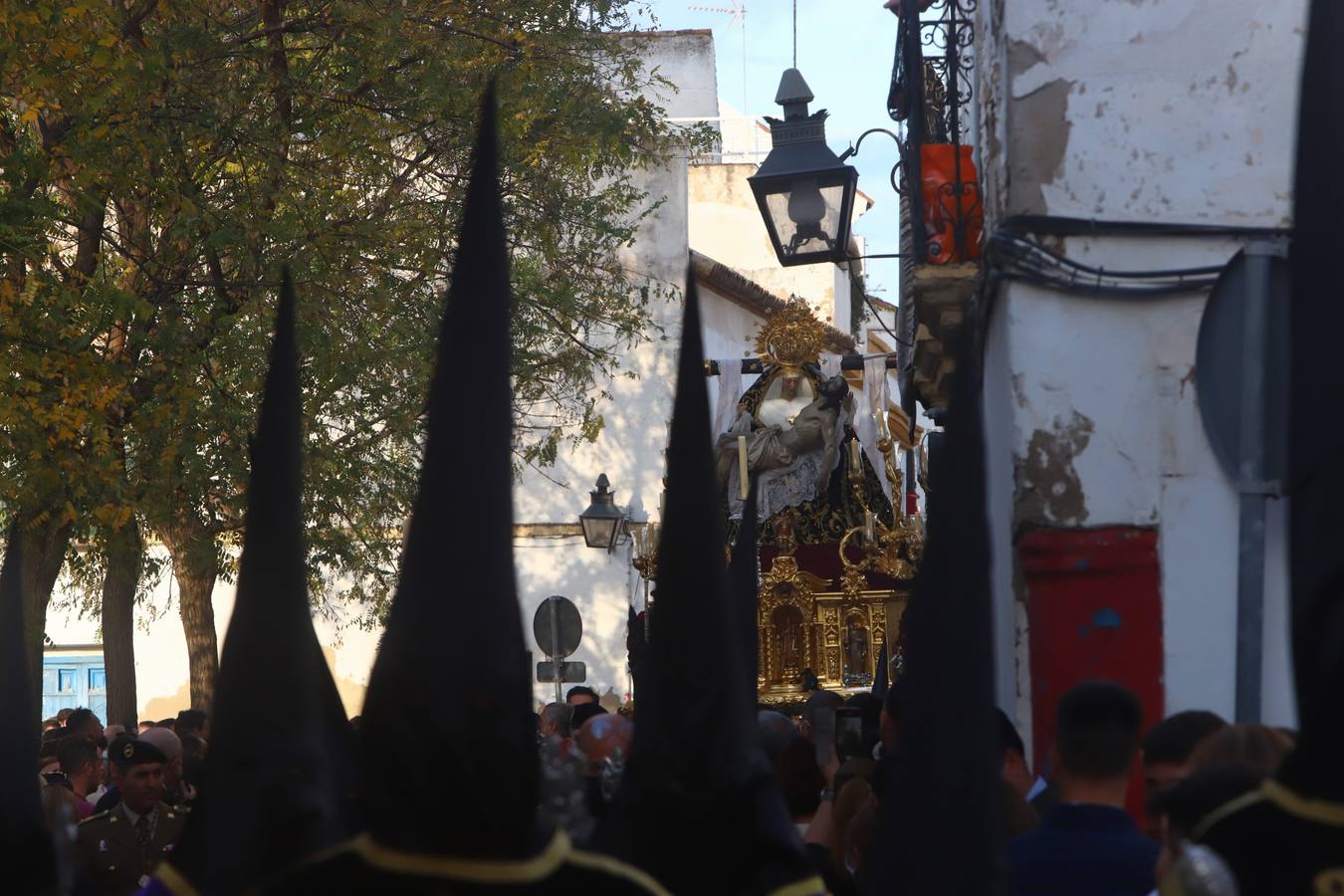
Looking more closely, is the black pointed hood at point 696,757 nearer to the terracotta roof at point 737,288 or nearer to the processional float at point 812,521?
the processional float at point 812,521

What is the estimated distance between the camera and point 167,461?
12.9 m

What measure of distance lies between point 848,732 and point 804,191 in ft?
13.0

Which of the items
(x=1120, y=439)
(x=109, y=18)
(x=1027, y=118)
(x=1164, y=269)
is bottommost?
(x=1120, y=439)

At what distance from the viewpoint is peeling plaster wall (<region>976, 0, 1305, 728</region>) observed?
883 cm

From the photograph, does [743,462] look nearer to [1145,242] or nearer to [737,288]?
[1145,242]

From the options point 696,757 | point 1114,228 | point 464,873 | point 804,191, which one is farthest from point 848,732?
point 464,873

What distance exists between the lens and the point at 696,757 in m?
3.97

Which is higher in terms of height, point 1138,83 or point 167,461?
point 1138,83

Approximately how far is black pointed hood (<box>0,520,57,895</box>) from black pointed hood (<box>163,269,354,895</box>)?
0.33 m

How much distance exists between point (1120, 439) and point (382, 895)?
20.9 feet

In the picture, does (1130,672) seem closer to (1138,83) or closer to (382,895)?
(1138,83)

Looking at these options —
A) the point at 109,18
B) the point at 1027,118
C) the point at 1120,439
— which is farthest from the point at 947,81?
the point at 109,18

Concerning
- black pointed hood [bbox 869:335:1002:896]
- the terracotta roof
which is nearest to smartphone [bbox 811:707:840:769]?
black pointed hood [bbox 869:335:1002:896]

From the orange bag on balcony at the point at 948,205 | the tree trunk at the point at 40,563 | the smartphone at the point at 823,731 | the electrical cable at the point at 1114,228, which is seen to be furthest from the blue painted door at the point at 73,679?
the electrical cable at the point at 1114,228
